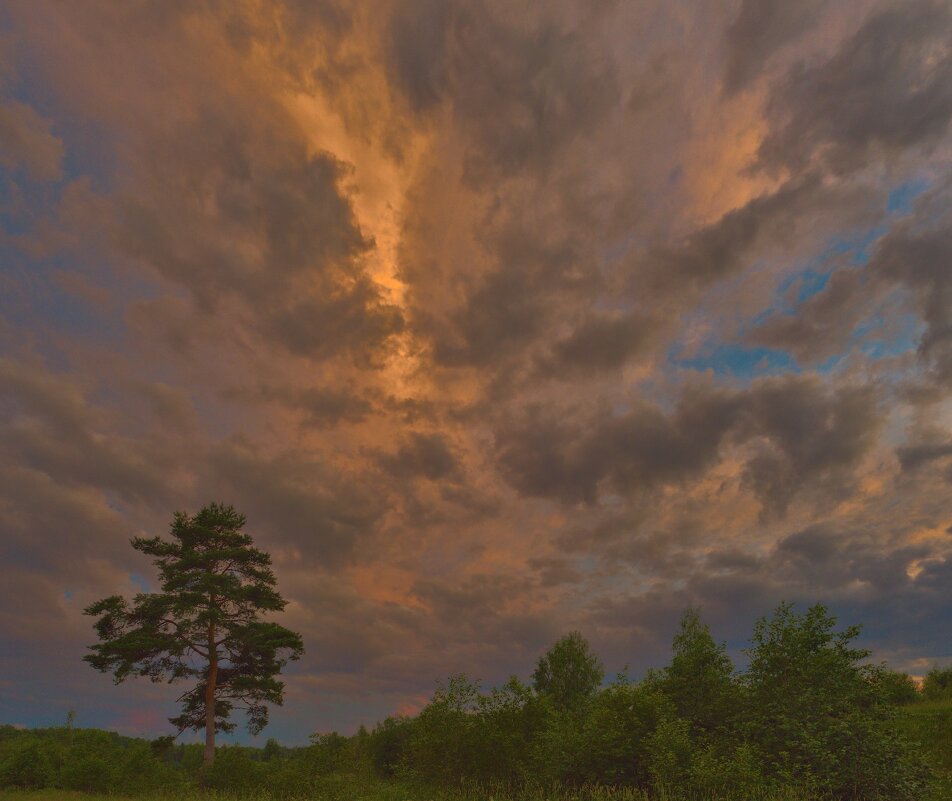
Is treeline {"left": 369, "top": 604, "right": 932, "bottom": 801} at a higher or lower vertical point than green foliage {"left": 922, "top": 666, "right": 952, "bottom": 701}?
lower

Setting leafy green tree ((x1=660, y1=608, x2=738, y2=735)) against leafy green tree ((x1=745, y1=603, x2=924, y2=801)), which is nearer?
leafy green tree ((x1=745, y1=603, x2=924, y2=801))

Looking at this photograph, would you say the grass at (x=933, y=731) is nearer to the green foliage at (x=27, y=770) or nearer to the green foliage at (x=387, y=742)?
the green foliage at (x=387, y=742)

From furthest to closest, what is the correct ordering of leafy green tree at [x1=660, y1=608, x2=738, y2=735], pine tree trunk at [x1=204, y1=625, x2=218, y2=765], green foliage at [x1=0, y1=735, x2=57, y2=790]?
pine tree trunk at [x1=204, y1=625, x2=218, y2=765] < green foliage at [x1=0, y1=735, x2=57, y2=790] < leafy green tree at [x1=660, y1=608, x2=738, y2=735]

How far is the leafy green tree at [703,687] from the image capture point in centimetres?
2334

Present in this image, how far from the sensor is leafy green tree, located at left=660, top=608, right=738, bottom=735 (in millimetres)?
23344

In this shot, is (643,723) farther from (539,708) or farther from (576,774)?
(539,708)

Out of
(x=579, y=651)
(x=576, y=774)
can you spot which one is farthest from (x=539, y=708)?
(x=579, y=651)

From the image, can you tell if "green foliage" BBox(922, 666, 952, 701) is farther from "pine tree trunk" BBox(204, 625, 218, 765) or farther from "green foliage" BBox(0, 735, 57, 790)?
"green foliage" BBox(0, 735, 57, 790)

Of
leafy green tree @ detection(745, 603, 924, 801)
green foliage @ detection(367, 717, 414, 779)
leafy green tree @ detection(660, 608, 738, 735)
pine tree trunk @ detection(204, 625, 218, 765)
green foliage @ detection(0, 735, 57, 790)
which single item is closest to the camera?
leafy green tree @ detection(745, 603, 924, 801)

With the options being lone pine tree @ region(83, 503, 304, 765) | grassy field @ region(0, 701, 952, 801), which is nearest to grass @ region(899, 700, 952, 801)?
grassy field @ region(0, 701, 952, 801)

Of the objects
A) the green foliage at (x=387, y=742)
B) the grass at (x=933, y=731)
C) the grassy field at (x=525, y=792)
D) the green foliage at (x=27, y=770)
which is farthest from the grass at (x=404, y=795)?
the green foliage at (x=387, y=742)

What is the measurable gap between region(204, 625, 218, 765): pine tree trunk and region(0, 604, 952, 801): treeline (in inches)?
296

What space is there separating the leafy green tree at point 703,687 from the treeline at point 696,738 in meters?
0.04

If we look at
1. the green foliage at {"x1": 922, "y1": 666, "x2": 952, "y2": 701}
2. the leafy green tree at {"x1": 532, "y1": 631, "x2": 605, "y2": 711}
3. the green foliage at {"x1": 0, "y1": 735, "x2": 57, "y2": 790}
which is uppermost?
the leafy green tree at {"x1": 532, "y1": 631, "x2": 605, "y2": 711}
